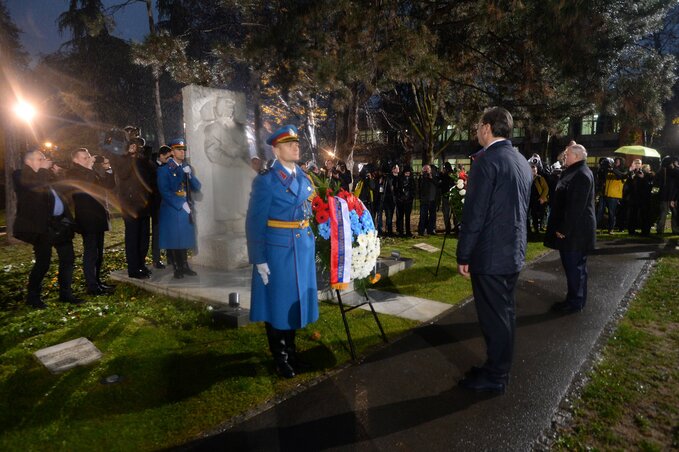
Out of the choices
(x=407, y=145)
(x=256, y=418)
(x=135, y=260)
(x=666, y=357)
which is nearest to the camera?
(x=256, y=418)

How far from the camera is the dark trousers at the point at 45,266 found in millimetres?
5703

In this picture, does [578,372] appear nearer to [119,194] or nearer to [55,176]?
[119,194]

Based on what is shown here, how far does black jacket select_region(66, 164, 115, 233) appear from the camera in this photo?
6.31m

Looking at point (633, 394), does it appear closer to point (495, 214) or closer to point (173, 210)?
point (495, 214)

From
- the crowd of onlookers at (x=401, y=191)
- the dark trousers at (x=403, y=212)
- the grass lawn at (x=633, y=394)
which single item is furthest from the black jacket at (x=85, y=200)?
the dark trousers at (x=403, y=212)

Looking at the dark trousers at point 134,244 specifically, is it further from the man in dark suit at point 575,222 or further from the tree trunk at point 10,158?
the tree trunk at point 10,158

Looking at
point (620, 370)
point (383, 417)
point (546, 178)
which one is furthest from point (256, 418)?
point (546, 178)

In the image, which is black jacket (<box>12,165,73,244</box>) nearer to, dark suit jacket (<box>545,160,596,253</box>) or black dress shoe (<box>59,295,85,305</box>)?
black dress shoe (<box>59,295,85,305</box>)

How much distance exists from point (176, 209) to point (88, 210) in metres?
1.24

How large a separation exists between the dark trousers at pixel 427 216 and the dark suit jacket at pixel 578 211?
638 cm

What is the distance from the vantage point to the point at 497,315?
3.51 metres

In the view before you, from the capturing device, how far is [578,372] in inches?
156

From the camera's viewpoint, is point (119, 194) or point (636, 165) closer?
point (119, 194)

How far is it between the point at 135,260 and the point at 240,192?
213 cm
